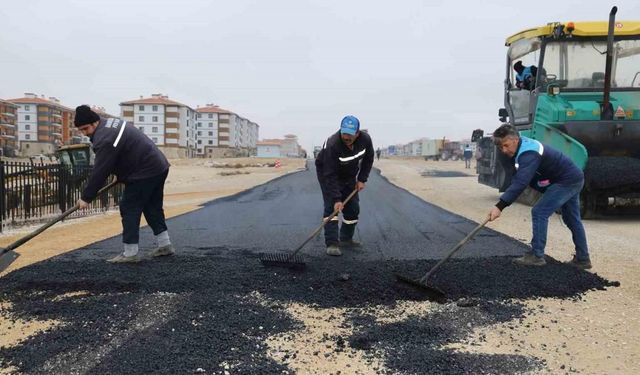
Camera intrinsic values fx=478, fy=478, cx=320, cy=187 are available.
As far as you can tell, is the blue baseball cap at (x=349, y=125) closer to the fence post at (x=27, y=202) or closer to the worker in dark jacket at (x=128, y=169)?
the worker in dark jacket at (x=128, y=169)

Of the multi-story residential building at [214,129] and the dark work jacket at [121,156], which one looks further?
the multi-story residential building at [214,129]

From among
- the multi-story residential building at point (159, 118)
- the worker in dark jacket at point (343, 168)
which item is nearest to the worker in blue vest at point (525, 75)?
the worker in dark jacket at point (343, 168)

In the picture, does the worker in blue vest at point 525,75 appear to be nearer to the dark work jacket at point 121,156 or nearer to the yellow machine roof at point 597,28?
the yellow machine roof at point 597,28

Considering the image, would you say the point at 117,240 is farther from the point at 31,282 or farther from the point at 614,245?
the point at 614,245

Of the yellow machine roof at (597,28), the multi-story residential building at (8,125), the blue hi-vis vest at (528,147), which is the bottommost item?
the blue hi-vis vest at (528,147)

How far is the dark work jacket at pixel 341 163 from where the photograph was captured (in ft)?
17.8

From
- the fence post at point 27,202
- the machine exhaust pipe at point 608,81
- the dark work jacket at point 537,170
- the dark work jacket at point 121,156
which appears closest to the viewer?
the dark work jacket at point 537,170

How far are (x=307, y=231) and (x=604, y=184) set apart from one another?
15.7ft

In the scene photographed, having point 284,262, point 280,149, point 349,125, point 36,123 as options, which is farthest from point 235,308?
point 280,149

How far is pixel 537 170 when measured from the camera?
4.68m

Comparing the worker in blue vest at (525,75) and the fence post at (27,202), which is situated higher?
the worker in blue vest at (525,75)

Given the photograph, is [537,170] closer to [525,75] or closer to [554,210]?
[554,210]

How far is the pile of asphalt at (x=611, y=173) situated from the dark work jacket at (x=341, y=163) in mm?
4247

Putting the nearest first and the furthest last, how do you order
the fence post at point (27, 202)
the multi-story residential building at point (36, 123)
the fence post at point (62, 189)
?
1. the fence post at point (27, 202)
2. the fence post at point (62, 189)
3. the multi-story residential building at point (36, 123)
